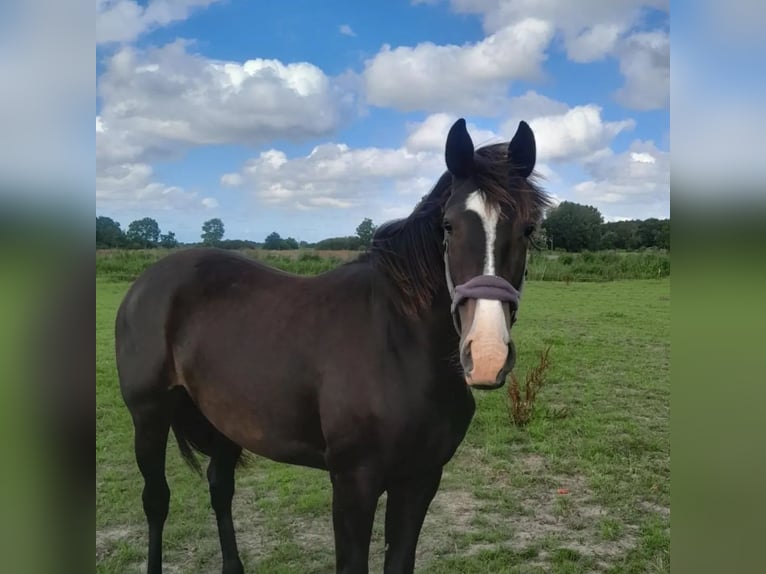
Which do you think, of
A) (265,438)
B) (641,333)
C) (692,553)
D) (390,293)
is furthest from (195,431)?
(641,333)

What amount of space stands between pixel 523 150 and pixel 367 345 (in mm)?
962

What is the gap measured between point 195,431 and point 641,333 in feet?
23.3

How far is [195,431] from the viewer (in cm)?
316

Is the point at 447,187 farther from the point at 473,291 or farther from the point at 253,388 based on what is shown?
the point at 253,388

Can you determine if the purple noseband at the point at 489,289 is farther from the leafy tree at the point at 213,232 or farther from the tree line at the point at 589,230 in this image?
the leafy tree at the point at 213,232

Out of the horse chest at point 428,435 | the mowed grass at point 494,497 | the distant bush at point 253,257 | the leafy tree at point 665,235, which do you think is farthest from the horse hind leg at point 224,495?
the leafy tree at point 665,235

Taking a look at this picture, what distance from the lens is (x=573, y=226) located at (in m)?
3.28

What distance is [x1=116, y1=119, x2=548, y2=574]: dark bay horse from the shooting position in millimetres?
1807

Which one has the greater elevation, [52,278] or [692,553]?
[52,278]

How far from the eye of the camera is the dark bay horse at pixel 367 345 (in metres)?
1.81

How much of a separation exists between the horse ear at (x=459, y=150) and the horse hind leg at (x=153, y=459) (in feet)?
6.40

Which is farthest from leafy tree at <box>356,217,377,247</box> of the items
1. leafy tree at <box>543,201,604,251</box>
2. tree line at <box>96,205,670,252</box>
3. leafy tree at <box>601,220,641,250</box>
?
leafy tree at <box>601,220,641,250</box>

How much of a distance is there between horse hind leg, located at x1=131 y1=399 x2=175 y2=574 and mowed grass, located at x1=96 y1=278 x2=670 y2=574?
18.2 inches

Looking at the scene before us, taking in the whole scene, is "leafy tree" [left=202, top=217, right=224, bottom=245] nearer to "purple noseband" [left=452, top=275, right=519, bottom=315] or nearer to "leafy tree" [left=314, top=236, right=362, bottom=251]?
"leafy tree" [left=314, top=236, right=362, bottom=251]
